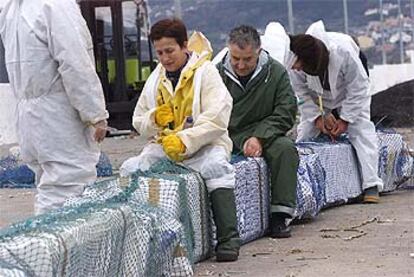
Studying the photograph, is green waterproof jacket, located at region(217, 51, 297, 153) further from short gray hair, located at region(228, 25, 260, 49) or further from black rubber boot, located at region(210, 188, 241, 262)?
black rubber boot, located at region(210, 188, 241, 262)

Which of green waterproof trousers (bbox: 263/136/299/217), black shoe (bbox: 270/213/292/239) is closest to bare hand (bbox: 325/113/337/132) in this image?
green waterproof trousers (bbox: 263/136/299/217)

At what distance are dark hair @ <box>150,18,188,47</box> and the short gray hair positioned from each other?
0.72 metres

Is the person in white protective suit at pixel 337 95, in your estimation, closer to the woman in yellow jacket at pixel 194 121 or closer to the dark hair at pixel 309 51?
the dark hair at pixel 309 51

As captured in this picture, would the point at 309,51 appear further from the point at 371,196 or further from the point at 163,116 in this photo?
the point at 163,116

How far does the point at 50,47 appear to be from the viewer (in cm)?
639

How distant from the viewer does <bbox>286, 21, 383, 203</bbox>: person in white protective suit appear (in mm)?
8805

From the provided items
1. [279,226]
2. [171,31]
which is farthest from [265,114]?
[171,31]

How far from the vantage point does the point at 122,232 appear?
5.21 metres

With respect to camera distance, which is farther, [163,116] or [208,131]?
[163,116]

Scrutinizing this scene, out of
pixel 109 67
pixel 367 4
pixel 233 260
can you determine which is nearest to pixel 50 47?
pixel 233 260

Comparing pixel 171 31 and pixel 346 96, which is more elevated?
pixel 171 31

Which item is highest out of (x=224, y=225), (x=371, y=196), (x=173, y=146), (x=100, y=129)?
(x=100, y=129)

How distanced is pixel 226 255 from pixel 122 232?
1519 mm

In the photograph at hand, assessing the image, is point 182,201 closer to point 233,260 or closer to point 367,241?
point 233,260
